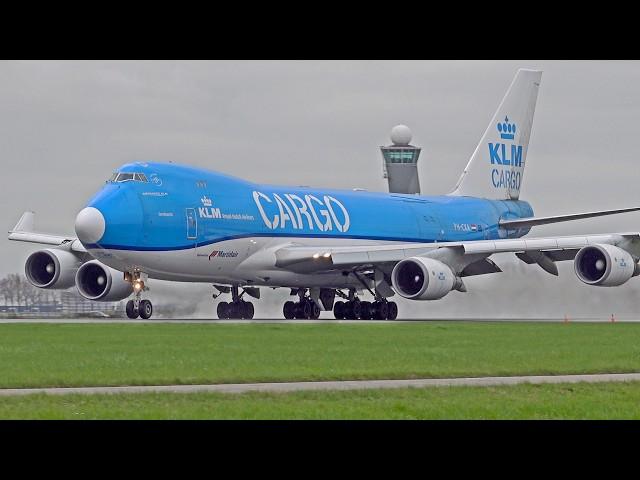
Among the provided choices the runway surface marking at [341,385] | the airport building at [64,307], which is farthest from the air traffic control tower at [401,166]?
the runway surface marking at [341,385]

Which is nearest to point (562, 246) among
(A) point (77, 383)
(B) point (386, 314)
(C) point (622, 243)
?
(C) point (622, 243)

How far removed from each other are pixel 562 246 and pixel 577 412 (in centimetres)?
3480

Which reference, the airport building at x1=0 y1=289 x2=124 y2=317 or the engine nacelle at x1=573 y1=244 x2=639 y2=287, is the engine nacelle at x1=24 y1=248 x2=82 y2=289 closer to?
the airport building at x1=0 y1=289 x2=124 y2=317

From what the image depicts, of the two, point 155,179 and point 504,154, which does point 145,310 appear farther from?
point 504,154

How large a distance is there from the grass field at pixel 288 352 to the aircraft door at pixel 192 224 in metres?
6.14

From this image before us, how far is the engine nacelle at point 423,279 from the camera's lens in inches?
2137

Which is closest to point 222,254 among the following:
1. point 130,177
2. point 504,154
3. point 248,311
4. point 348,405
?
point 130,177

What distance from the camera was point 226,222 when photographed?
2169 inches

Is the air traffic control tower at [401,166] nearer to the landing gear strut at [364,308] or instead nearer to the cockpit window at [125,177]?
the landing gear strut at [364,308]

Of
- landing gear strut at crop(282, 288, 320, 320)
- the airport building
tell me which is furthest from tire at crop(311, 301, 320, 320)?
the airport building

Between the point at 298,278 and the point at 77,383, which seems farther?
the point at 298,278
